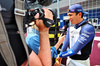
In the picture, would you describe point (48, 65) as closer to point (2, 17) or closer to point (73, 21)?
point (2, 17)

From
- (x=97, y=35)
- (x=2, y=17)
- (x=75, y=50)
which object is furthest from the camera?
(x=97, y=35)

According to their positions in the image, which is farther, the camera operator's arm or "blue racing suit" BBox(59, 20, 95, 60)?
"blue racing suit" BBox(59, 20, 95, 60)

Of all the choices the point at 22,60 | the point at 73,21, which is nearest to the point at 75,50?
the point at 73,21

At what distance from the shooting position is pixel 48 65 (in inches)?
20.6

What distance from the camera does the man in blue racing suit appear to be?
89 cm

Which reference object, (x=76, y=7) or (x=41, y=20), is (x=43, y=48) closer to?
(x=41, y=20)

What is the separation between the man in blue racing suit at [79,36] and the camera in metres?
0.89

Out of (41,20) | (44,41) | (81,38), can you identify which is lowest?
(81,38)

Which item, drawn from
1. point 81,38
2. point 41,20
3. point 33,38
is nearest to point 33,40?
point 33,38

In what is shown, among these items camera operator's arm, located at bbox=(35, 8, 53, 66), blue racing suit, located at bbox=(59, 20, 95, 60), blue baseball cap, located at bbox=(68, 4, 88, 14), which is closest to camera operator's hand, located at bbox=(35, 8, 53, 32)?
camera operator's arm, located at bbox=(35, 8, 53, 66)

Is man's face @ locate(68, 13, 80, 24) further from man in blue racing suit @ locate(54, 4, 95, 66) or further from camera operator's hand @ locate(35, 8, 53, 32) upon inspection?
camera operator's hand @ locate(35, 8, 53, 32)

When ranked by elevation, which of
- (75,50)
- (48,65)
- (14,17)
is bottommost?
(75,50)

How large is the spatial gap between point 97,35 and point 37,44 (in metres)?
0.98

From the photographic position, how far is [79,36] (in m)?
0.90
